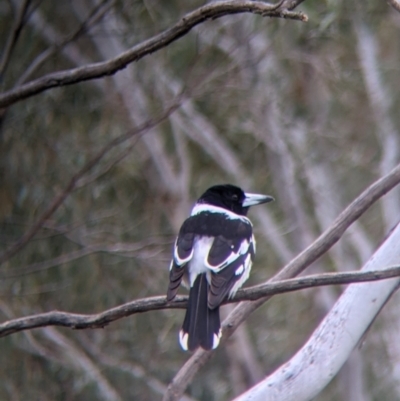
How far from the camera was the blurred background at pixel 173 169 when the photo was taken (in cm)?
659

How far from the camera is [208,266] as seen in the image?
3340 mm

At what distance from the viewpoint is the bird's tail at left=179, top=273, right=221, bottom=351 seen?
311 centimetres

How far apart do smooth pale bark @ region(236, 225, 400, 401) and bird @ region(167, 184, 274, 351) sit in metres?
0.37

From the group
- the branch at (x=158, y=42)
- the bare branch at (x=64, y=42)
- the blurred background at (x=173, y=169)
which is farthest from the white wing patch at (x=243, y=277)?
the blurred background at (x=173, y=169)

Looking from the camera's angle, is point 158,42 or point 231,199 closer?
point 158,42

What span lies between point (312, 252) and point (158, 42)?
3.14ft

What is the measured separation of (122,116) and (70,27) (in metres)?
0.77

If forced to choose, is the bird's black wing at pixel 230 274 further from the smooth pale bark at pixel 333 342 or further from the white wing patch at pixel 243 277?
the smooth pale bark at pixel 333 342

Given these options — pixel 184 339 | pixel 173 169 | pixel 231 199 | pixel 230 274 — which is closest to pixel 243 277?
pixel 230 274

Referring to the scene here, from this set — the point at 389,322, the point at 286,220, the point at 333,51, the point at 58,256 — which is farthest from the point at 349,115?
the point at 58,256

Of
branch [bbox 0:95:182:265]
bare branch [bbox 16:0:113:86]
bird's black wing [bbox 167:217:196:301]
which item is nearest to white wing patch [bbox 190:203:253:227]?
bird's black wing [bbox 167:217:196:301]

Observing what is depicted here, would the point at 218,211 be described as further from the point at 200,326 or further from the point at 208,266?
the point at 200,326

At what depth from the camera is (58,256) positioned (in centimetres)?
672

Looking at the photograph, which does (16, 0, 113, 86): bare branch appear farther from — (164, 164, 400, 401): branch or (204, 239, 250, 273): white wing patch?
(164, 164, 400, 401): branch
